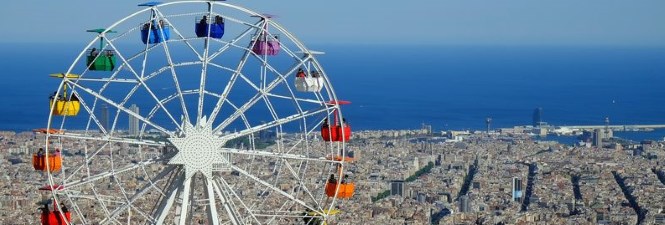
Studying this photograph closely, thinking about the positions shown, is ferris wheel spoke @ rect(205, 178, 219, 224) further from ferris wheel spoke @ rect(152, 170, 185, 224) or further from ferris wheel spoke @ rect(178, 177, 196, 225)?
ferris wheel spoke @ rect(152, 170, 185, 224)

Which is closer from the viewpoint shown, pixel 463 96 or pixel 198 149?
pixel 198 149

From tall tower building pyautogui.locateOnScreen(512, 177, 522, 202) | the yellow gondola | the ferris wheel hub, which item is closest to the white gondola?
the ferris wheel hub

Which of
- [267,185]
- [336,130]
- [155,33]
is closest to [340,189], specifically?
[336,130]

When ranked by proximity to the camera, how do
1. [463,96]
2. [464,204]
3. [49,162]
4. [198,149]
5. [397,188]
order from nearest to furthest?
[198,149] → [49,162] → [464,204] → [397,188] → [463,96]

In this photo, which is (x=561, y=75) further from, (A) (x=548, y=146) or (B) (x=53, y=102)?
(B) (x=53, y=102)

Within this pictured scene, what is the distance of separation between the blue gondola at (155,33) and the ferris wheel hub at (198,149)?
1171 mm

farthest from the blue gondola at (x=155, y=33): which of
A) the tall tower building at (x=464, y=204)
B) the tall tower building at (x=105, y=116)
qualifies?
the tall tower building at (x=464, y=204)

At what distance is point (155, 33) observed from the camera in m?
18.5

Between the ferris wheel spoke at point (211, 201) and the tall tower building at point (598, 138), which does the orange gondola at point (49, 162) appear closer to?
the ferris wheel spoke at point (211, 201)

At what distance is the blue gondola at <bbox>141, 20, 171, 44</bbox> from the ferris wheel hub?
117 cm

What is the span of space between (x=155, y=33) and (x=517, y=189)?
3705 cm

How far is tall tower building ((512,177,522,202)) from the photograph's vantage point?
52.3 m

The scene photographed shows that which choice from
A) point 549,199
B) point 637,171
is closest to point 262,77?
point 549,199

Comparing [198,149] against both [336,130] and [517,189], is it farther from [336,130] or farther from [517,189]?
[517,189]
